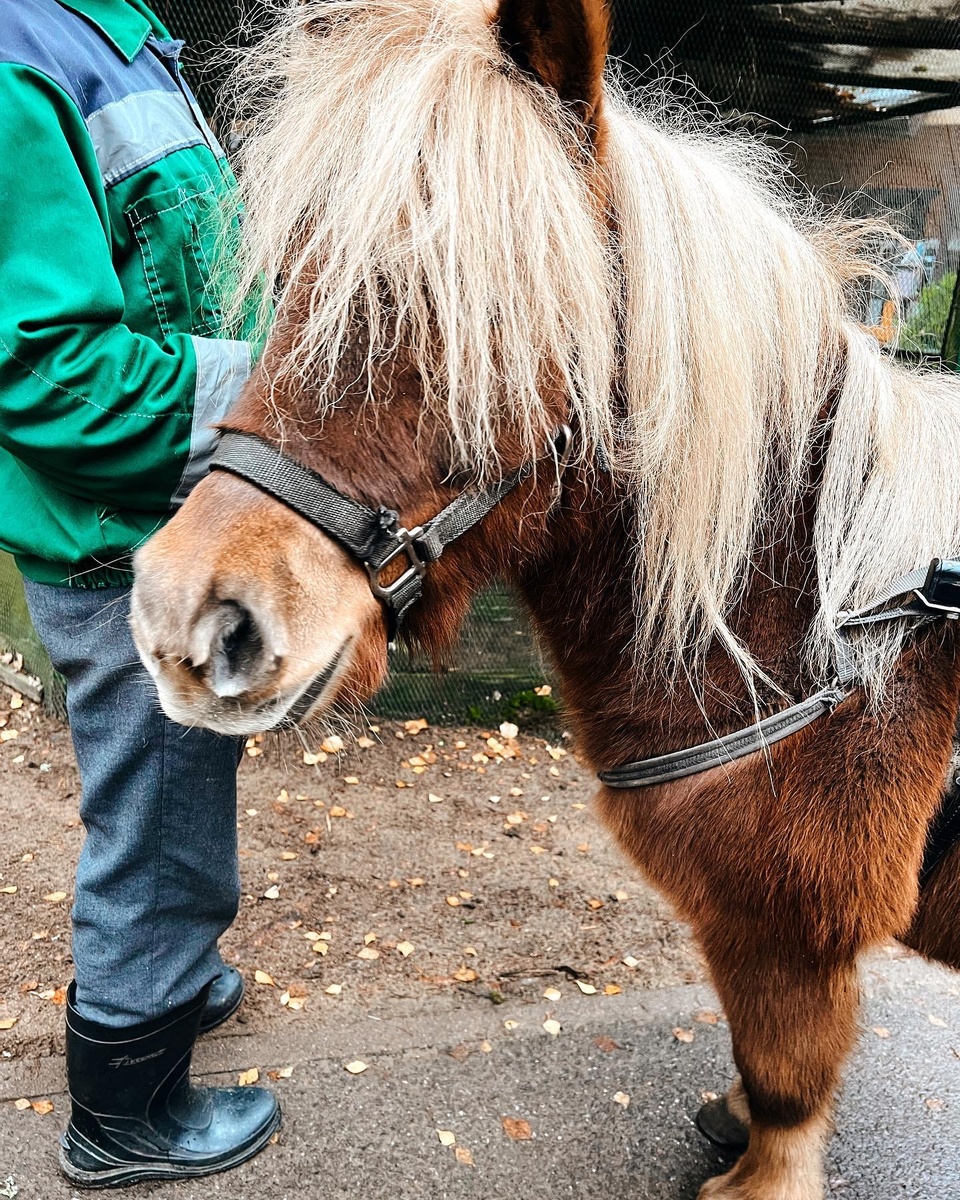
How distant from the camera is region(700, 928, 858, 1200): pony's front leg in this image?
5.57 feet

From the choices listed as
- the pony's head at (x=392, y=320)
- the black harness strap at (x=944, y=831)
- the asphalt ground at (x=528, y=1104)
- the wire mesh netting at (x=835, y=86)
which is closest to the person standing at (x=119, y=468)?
the asphalt ground at (x=528, y=1104)

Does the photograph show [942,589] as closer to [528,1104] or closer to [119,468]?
[119,468]

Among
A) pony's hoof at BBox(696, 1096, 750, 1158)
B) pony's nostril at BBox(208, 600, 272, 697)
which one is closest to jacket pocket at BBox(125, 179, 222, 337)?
pony's nostril at BBox(208, 600, 272, 697)

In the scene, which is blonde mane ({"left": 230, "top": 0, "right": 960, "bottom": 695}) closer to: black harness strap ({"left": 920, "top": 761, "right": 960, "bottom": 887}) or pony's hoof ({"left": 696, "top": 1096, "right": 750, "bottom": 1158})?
black harness strap ({"left": 920, "top": 761, "right": 960, "bottom": 887})

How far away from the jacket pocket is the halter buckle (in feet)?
2.26

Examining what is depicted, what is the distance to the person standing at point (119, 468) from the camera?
56.4 inches

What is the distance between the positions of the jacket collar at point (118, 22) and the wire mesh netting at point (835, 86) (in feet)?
7.03

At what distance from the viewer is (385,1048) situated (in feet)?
8.84

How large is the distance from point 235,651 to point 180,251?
871 millimetres

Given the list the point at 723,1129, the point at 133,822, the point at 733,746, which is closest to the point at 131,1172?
the point at 133,822

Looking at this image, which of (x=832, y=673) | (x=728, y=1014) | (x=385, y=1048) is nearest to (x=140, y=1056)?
(x=385, y=1048)

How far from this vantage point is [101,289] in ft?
4.75

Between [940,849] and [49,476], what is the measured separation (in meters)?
1.85

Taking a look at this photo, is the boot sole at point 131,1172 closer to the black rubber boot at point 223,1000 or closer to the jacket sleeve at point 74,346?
the black rubber boot at point 223,1000
